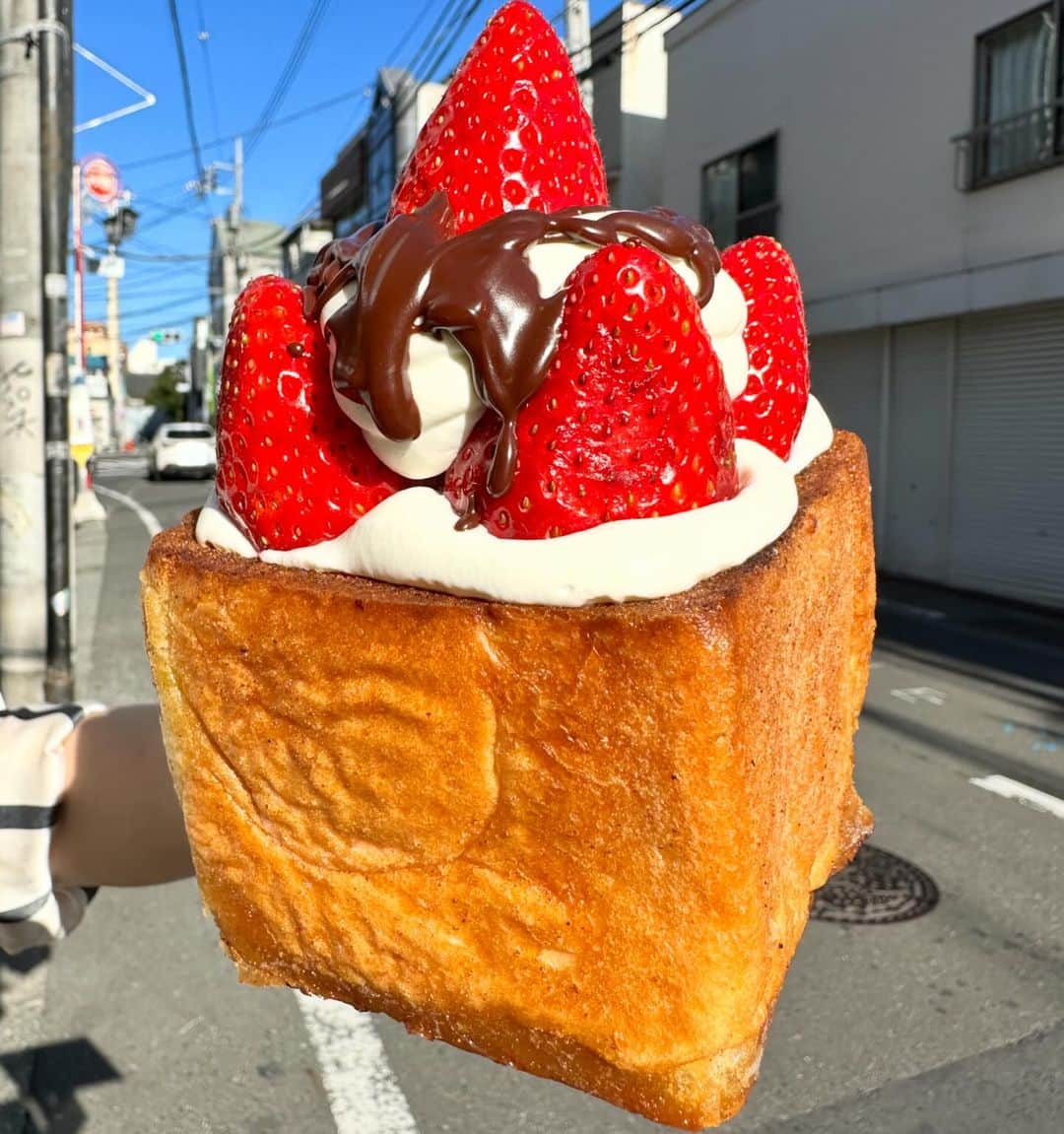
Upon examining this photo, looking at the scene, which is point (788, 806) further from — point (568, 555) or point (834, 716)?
point (568, 555)

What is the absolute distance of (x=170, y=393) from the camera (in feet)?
184

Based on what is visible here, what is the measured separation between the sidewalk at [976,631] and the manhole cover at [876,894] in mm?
3545

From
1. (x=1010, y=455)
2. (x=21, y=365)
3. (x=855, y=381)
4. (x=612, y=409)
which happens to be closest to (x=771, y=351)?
(x=612, y=409)

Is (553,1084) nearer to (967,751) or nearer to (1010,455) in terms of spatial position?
(967,751)

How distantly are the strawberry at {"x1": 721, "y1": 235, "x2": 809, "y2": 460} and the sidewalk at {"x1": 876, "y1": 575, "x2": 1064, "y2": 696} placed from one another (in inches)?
258

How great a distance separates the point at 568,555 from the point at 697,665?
17cm

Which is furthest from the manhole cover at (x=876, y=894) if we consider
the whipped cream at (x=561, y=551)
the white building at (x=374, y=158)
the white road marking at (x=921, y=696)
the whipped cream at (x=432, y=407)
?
the white building at (x=374, y=158)

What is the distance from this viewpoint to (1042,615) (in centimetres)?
979

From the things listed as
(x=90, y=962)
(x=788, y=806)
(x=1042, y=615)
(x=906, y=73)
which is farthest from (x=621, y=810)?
(x=906, y=73)

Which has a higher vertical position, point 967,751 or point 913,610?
point 913,610

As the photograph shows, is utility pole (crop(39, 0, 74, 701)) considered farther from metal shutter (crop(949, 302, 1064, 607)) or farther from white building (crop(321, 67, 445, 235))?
white building (crop(321, 67, 445, 235))

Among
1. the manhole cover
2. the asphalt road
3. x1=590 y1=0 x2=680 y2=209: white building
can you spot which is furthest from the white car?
the manhole cover

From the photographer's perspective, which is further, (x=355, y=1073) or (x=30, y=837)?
(x=355, y=1073)

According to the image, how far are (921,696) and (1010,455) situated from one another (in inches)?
186
